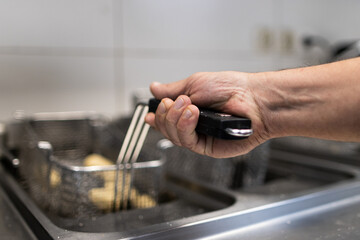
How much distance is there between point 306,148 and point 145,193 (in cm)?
60

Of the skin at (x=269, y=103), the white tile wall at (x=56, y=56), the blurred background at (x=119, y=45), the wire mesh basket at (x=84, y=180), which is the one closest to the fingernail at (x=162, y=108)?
the skin at (x=269, y=103)

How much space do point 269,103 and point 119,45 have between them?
69 centimetres

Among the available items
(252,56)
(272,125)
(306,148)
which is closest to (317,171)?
(306,148)

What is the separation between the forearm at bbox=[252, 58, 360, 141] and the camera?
0.44m

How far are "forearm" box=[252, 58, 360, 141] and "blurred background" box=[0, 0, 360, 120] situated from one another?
A: 23 centimetres

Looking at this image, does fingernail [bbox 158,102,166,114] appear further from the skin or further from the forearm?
the forearm

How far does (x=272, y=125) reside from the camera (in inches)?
20.0

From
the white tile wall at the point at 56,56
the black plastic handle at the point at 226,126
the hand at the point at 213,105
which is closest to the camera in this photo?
the black plastic handle at the point at 226,126

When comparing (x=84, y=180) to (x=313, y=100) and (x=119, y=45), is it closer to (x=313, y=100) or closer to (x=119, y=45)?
(x=313, y=100)

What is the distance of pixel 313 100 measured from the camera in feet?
1.55

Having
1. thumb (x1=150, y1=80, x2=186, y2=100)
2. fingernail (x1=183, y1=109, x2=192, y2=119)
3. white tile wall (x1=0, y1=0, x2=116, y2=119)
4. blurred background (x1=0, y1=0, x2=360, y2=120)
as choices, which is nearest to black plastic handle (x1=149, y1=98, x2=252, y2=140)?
fingernail (x1=183, y1=109, x2=192, y2=119)

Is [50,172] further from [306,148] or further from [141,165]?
[306,148]

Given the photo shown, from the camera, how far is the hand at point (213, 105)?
0.48 metres

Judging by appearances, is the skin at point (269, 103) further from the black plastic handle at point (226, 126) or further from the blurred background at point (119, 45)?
the blurred background at point (119, 45)
